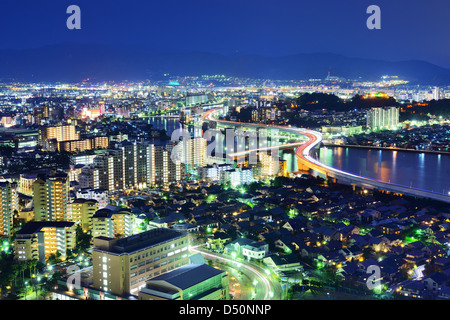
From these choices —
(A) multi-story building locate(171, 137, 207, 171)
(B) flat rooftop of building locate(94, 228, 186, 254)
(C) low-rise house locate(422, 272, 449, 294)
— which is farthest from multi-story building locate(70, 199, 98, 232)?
(A) multi-story building locate(171, 137, 207, 171)

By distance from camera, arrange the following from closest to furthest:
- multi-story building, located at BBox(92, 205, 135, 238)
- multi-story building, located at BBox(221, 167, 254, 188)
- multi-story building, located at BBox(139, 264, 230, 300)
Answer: multi-story building, located at BBox(139, 264, 230, 300), multi-story building, located at BBox(92, 205, 135, 238), multi-story building, located at BBox(221, 167, 254, 188)

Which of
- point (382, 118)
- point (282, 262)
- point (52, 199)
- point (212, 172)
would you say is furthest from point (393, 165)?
point (52, 199)

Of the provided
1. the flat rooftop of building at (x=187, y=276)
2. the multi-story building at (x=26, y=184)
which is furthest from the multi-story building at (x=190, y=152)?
the flat rooftop of building at (x=187, y=276)

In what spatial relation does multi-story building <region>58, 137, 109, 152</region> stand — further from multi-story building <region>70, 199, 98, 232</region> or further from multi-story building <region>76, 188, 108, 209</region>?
multi-story building <region>70, 199, 98, 232</region>

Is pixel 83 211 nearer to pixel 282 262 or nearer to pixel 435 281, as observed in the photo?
pixel 282 262

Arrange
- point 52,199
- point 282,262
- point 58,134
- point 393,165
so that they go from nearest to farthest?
point 282,262
point 52,199
point 393,165
point 58,134
